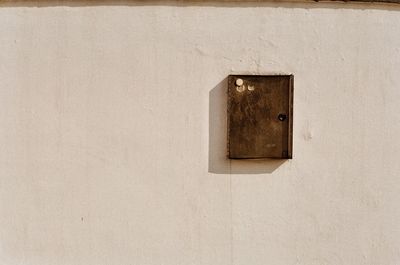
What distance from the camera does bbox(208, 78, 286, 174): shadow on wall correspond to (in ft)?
8.43

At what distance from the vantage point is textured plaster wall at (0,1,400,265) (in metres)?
2.56

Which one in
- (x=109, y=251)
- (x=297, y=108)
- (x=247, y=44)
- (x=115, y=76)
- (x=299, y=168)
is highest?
(x=247, y=44)

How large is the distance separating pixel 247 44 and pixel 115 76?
0.81 m

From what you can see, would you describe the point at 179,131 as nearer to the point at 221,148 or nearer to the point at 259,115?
the point at 221,148

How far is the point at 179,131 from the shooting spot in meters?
2.58

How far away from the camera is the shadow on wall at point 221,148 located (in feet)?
8.43

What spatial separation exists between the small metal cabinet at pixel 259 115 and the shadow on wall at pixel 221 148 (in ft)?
0.14

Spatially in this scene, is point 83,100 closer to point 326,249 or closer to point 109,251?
point 109,251

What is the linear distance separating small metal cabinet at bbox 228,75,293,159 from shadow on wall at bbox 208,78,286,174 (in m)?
0.04

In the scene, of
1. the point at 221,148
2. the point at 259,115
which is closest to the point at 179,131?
the point at 221,148

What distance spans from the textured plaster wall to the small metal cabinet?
6 cm

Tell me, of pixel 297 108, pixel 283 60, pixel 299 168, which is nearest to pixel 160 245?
→ pixel 299 168

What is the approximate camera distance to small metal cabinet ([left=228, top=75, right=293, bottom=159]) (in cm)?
254

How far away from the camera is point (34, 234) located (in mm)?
2609
